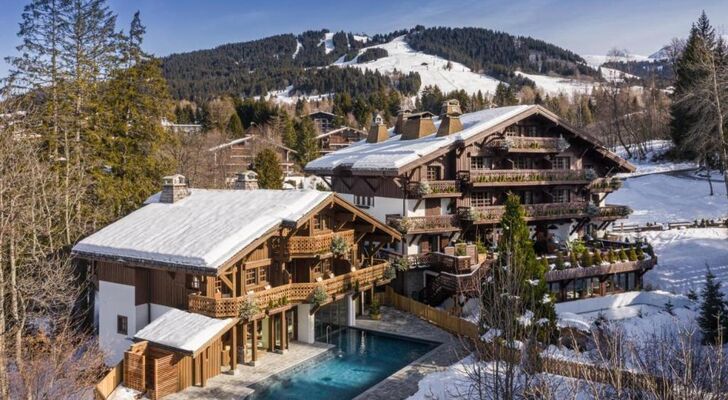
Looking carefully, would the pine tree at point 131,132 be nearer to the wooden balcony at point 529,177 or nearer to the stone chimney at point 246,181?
the stone chimney at point 246,181

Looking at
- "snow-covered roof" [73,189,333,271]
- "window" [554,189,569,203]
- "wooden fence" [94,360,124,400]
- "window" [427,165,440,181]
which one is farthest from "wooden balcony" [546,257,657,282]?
"wooden fence" [94,360,124,400]

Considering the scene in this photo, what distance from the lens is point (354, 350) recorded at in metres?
Result: 24.6

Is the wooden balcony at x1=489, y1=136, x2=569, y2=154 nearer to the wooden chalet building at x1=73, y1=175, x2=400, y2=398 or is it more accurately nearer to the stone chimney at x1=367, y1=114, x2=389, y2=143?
the wooden chalet building at x1=73, y1=175, x2=400, y2=398

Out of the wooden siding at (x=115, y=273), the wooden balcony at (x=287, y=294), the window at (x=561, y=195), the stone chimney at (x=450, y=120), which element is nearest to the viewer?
the wooden balcony at (x=287, y=294)

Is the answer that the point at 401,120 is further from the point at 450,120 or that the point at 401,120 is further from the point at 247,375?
the point at 247,375

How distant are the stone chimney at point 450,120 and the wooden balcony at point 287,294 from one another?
9.87 m

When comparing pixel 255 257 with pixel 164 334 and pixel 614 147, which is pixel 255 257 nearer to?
pixel 164 334

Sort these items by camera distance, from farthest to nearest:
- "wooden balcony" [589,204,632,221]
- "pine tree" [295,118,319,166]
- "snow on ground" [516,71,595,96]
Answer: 1. "snow on ground" [516,71,595,96]
2. "pine tree" [295,118,319,166]
3. "wooden balcony" [589,204,632,221]

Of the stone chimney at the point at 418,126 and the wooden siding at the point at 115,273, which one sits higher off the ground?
the stone chimney at the point at 418,126

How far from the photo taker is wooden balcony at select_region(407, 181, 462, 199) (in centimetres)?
3044

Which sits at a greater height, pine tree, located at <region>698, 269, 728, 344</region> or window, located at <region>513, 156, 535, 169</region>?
window, located at <region>513, 156, 535, 169</region>

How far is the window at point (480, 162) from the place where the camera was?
3372cm

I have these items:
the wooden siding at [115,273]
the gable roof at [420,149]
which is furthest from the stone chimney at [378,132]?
the wooden siding at [115,273]

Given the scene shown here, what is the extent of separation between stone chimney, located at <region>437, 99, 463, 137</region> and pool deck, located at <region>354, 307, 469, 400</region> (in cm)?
1155
